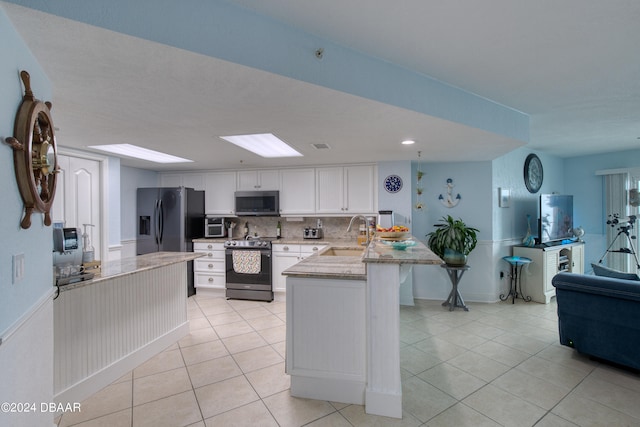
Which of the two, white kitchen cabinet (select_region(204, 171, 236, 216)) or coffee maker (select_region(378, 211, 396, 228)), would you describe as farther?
white kitchen cabinet (select_region(204, 171, 236, 216))

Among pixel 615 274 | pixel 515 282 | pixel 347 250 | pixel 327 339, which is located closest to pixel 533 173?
pixel 515 282

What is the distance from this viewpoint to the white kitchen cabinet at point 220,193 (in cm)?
500

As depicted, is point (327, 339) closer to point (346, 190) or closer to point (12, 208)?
point (12, 208)

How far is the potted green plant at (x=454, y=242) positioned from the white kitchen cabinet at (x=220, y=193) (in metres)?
3.33

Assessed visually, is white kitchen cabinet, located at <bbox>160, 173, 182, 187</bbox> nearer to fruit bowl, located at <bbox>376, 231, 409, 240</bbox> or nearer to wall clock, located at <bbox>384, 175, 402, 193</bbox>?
wall clock, located at <bbox>384, 175, 402, 193</bbox>

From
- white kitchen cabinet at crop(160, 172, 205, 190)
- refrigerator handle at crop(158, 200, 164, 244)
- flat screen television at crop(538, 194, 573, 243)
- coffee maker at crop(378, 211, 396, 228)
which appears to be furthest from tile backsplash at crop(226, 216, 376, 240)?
flat screen television at crop(538, 194, 573, 243)

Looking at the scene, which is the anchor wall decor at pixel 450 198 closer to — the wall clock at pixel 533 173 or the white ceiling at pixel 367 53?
the white ceiling at pixel 367 53

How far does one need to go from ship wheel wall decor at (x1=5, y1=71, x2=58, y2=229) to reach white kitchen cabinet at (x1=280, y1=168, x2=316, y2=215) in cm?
343

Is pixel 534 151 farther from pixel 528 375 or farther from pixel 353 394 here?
pixel 353 394

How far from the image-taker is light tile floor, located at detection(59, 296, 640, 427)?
1.93m

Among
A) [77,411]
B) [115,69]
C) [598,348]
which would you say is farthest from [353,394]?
[115,69]

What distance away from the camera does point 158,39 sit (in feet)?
4.17

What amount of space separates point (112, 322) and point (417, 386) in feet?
8.17

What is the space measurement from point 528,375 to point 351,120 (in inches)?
101
